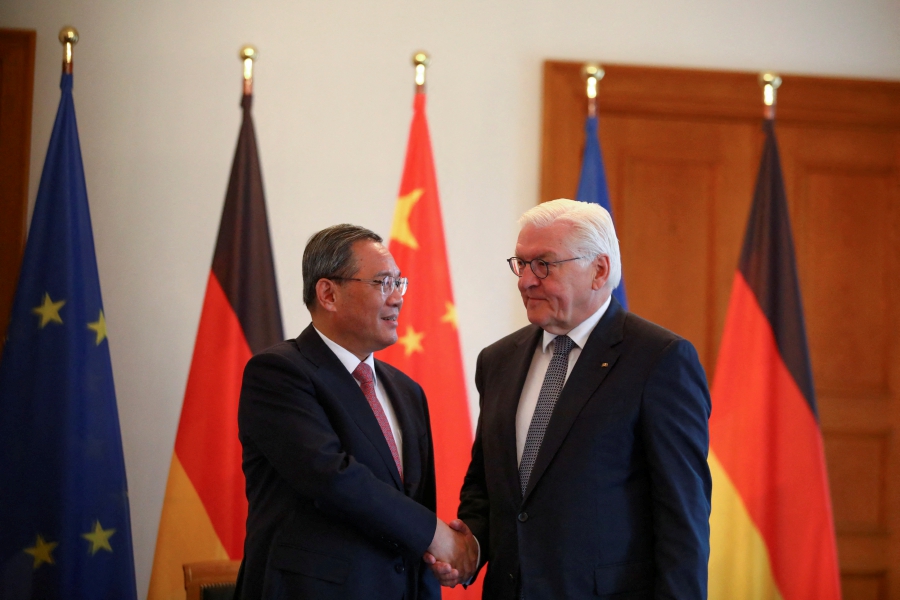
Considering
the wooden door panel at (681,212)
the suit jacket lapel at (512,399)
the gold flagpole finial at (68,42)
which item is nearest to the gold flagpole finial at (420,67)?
the wooden door panel at (681,212)

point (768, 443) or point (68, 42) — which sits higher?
point (68, 42)

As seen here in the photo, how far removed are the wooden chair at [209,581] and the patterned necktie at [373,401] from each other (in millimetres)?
771

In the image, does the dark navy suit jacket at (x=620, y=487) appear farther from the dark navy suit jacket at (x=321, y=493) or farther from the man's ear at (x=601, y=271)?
the dark navy suit jacket at (x=321, y=493)

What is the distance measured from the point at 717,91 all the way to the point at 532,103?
0.92 metres

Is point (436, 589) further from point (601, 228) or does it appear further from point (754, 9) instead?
point (754, 9)

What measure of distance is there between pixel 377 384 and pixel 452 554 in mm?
501

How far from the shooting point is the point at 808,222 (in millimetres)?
4289

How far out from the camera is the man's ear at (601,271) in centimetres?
217

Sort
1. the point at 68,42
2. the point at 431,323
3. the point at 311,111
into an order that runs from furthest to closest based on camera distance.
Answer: the point at 311,111, the point at 431,323, the point at 68,42

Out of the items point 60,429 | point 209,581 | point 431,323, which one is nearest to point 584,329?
point 209,581

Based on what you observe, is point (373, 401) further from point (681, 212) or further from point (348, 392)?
point (681, 212)

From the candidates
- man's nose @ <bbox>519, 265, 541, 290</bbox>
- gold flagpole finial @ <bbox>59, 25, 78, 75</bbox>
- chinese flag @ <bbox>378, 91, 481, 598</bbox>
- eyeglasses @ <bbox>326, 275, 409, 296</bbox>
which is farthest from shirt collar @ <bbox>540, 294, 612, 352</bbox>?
gold flagpole finial @ <bbox>59, 25, 78, 75</bbox>

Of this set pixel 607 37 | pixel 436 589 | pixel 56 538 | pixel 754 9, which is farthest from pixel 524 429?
pixel 754 9

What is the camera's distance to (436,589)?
2.28 m
